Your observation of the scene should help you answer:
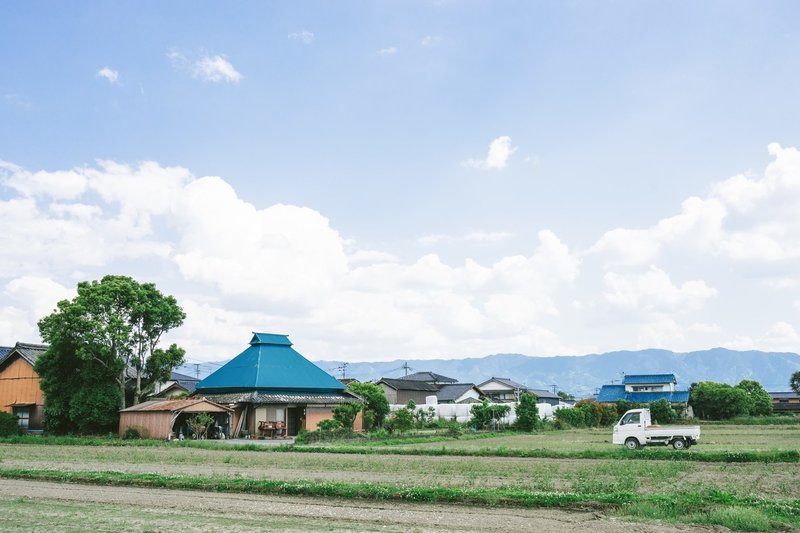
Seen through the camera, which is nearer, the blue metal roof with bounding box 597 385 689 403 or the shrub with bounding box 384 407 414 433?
the shrub with bounding box 384 407 414 433

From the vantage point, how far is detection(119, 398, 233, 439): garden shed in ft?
112

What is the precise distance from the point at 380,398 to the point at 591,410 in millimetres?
21446

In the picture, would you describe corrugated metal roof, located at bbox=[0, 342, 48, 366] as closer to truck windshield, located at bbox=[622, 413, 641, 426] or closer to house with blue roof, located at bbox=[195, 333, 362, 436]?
house with blue roof, located at bbox=[195, 333, 362, 436]

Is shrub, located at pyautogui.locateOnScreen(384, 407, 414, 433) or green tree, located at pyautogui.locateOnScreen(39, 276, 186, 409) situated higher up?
green tree, located at pyautogui.locateOnScreen(39, 276, 186, 409)

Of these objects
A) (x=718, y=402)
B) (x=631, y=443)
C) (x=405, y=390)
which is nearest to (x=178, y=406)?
(x=631, y=443)

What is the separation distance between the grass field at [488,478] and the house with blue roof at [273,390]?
501 inches

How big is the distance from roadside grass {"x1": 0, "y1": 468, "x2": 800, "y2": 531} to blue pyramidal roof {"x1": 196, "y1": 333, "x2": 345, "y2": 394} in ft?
84.7

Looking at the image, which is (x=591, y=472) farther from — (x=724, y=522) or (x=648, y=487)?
(x=724, y=522)

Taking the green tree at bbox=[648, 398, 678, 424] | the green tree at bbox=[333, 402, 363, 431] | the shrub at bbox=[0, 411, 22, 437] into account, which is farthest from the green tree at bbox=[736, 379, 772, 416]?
the shrub at bbox=[0, 411, 22, 437]

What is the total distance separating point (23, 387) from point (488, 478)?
117ft

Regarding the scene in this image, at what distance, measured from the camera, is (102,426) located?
121 ft

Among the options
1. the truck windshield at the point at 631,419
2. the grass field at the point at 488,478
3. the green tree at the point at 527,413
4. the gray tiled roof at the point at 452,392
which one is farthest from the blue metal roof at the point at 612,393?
the truck windshield at the point at 631,419

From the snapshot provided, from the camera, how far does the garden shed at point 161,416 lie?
34281mm

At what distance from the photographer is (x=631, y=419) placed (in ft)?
90.7
